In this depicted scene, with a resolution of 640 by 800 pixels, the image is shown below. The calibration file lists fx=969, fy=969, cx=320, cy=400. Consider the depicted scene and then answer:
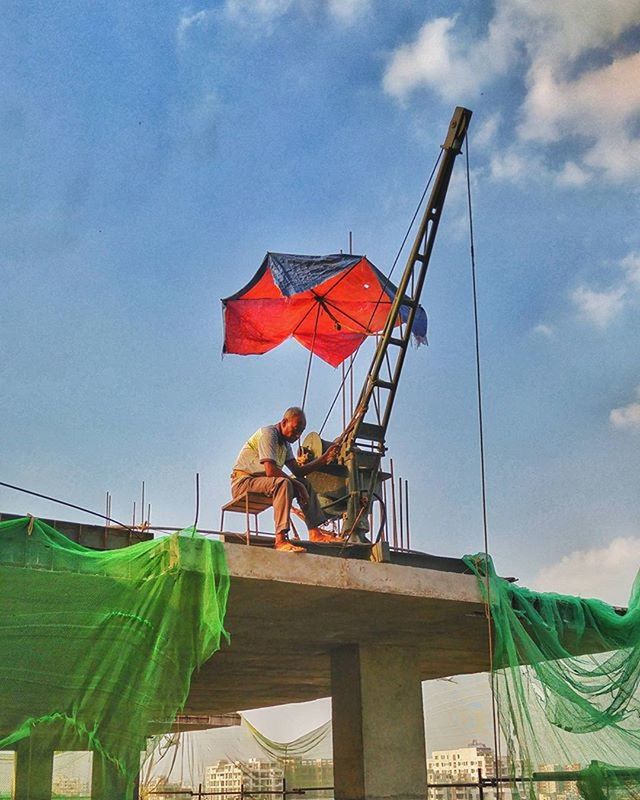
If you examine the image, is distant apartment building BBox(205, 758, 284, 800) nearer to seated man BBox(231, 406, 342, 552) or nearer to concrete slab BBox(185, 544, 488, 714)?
concrete slab BBox(185, 544, 488, 714)

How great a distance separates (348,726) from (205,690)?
615 centimetres

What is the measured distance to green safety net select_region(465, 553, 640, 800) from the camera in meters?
10.5

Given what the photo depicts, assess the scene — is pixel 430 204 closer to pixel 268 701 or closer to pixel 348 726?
pixel 348 726

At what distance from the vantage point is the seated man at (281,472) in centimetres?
1098

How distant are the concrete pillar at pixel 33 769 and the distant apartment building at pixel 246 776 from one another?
10314mm

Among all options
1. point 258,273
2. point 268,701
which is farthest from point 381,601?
point 268,701

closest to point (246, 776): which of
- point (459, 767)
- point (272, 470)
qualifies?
point (459, 767)

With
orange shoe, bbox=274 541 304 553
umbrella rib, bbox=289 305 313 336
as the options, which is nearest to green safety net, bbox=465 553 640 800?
orange shoe, bbox=274 541 304 553

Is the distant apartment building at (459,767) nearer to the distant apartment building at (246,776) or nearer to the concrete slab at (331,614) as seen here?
the concrete slab at (331,614)

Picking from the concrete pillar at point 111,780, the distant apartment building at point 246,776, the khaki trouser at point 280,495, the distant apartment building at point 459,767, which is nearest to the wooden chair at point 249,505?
the khaki trouser at point 280,495

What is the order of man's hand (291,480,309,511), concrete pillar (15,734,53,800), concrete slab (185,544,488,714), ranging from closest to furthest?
concrete pillar (15,734,53,800) < concrete slab (185,544,488,714) < man's hand (291,480,309,511)

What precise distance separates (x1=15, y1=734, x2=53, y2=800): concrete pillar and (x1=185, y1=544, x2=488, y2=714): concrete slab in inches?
96.7

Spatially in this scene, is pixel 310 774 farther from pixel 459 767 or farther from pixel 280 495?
pixel 280 495

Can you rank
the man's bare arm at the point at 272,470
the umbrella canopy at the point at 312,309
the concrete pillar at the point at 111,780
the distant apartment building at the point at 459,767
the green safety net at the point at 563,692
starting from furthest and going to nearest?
the distant apartment building at the point at 459,767 < the umbrella canopy at the point at 312,309 < the man's bare arm at the point at 272,470 < the green safety net at the point at 563,692 < the concrete pillar at the point at 111,780
